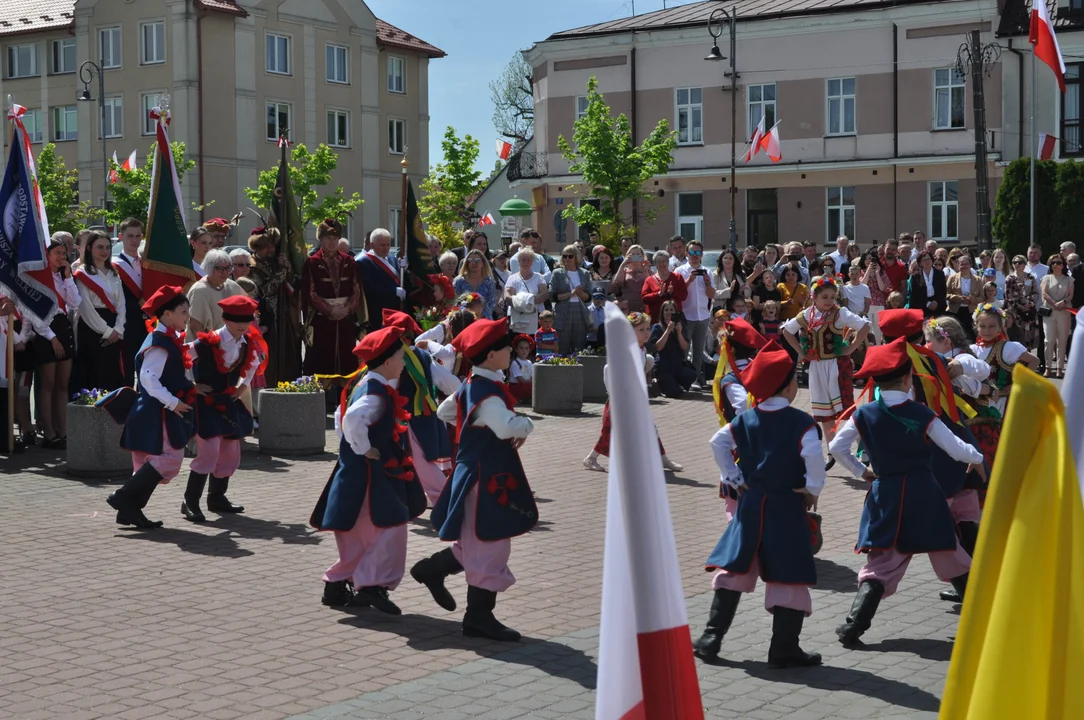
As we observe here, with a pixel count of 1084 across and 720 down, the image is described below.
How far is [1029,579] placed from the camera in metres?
1.88

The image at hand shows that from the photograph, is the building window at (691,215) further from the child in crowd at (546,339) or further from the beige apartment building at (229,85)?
the child in crowd at (546,339)

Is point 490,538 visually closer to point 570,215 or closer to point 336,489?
point 336,489

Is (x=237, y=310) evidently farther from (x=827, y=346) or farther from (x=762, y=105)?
(x=762, y=105)

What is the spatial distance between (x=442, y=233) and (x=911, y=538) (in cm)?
3283

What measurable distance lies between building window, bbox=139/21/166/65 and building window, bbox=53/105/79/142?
6.10 m

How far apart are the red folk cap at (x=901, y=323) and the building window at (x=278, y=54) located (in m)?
53.1

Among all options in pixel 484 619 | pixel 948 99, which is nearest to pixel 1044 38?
pixel 948 99

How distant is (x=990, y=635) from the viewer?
6.23ft

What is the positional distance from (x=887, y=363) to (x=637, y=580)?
542 cm

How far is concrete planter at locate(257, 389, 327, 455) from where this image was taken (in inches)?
516

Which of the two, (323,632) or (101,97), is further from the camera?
(101,97)

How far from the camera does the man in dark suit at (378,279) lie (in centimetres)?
1568

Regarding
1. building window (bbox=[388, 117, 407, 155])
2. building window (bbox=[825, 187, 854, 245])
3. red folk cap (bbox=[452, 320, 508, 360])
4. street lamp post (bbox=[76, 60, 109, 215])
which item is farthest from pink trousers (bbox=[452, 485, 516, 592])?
building window (bbox=[388, 117, 407, 155])

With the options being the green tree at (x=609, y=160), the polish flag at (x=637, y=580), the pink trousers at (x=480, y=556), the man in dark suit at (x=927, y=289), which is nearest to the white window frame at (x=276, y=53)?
the green tree at (x=609, y=160)
